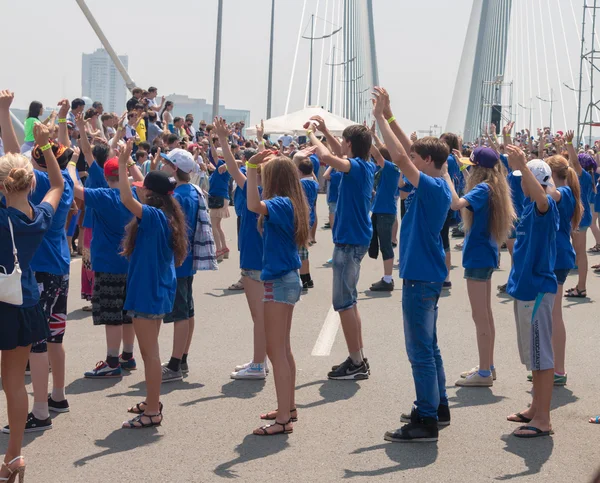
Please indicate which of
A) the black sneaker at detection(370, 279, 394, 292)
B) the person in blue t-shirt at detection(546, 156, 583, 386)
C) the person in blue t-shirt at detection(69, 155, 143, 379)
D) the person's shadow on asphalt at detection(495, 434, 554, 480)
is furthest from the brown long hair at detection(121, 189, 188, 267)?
the black sneaker at detection(370, 279, 394, 292)

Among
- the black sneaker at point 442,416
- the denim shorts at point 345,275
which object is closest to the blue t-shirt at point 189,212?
the denim shorts at point 345,275

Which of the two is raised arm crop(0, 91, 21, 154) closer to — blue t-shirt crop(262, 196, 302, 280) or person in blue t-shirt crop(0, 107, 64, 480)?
person in blue t-shirt crop(0, 107, 64, 480)

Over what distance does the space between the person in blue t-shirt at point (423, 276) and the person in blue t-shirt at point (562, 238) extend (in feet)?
4.79

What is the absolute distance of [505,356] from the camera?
328 inches

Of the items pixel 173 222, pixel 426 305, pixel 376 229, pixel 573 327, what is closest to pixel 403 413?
pixel 426 305

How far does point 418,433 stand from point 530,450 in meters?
0.70

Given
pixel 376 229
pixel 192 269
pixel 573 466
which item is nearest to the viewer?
pixel 573 466

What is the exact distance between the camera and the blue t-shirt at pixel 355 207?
7652 mm

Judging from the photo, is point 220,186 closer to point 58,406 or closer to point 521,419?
point 58,406

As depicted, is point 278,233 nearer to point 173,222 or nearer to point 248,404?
point 173,222

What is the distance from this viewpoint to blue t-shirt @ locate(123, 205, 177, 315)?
5.92m

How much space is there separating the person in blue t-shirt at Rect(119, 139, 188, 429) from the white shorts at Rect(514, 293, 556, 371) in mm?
2304

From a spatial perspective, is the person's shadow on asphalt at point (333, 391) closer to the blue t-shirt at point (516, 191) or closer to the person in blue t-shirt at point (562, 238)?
the person in blue t-shirt at point (562, 238)

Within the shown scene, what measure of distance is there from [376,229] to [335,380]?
5.57m
